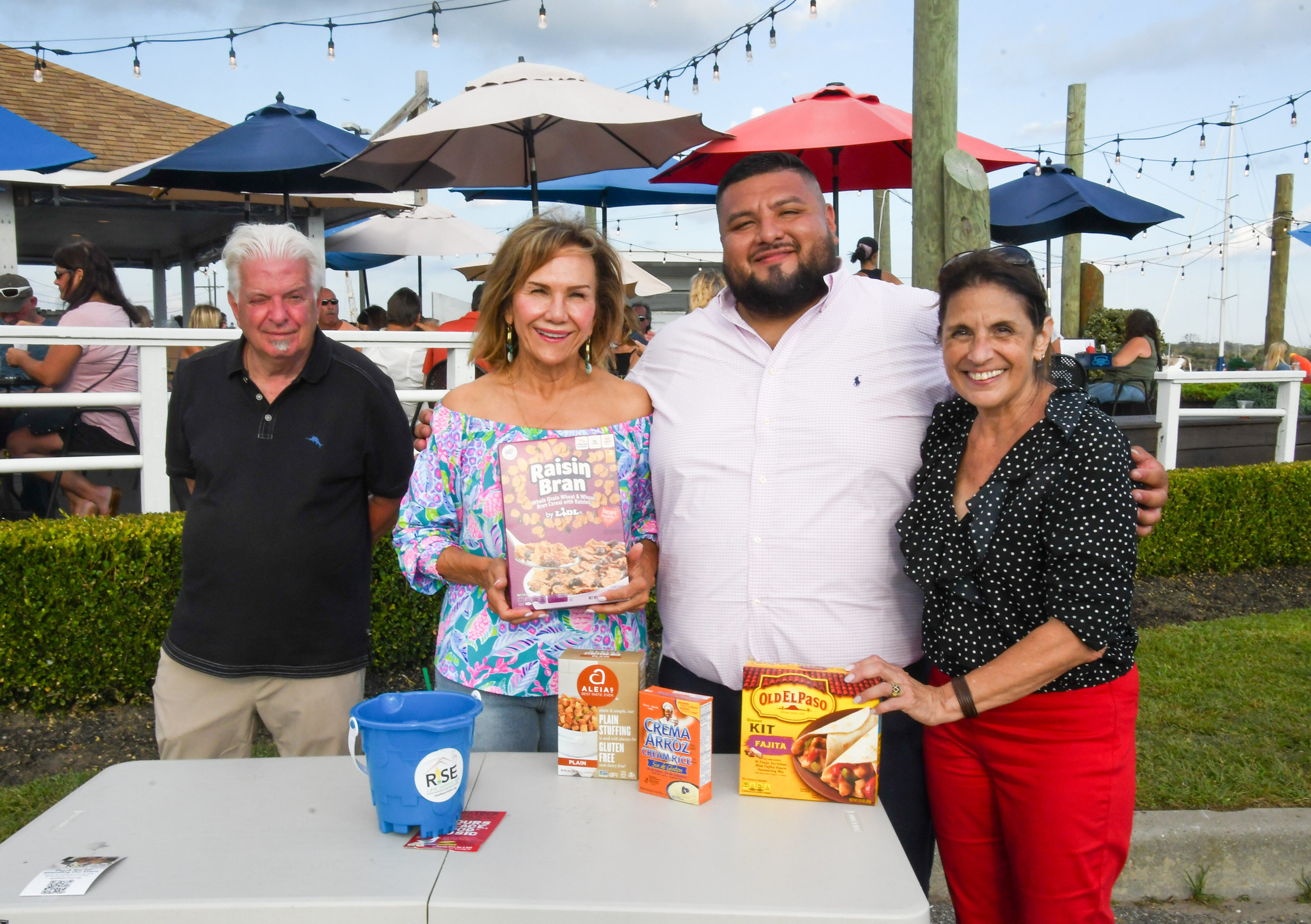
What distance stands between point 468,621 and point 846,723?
0.95 m

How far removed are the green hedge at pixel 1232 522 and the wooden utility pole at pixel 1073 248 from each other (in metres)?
6.02

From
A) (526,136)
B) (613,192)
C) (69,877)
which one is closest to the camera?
(69,877)

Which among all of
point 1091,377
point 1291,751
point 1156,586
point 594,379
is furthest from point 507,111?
point 1091,377

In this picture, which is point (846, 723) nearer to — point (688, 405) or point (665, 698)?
point (665, 698)

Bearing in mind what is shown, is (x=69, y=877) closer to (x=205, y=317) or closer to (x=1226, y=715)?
(x=1226, y=715)

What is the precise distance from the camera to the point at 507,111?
5012mm

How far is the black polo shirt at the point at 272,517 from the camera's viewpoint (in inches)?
104

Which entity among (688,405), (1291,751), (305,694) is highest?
(688,405)

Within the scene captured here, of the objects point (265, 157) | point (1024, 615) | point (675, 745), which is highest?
point (265, 157)

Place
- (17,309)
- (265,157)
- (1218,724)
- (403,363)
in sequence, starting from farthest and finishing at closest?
(403,363), (265,157), (17,309), (1218,724)

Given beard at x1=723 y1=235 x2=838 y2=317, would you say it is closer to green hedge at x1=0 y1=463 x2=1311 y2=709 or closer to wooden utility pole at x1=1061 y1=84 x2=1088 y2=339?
green hedge at x1=0 y1=463 x2=1311 y2=709

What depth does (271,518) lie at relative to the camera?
2635mm

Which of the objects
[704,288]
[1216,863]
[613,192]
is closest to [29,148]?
[704,288]

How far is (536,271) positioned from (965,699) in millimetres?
1360
